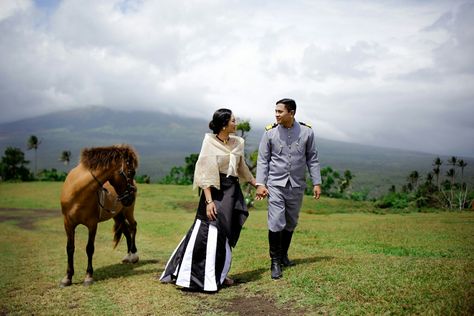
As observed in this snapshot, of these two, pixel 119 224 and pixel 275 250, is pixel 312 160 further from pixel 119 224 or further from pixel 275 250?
pixel 119 224

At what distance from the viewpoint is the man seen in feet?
20.6

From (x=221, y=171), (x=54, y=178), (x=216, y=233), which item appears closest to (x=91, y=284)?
(x=216, y=233)

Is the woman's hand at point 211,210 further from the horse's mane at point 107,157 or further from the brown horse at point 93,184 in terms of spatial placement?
the horse's mane at point 107,157

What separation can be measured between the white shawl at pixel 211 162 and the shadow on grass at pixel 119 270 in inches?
108

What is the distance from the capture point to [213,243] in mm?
6000

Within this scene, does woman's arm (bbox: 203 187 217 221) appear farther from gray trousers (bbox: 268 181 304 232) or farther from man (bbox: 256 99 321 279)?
gray trousers (bbox: 268 181 304 232)

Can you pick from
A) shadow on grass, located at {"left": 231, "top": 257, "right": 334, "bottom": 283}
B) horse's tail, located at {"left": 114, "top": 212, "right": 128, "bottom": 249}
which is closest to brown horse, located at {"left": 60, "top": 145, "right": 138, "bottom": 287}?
horse's tail, located at {"left": 114, "top": 212, "right": 128, "bottom": 249}

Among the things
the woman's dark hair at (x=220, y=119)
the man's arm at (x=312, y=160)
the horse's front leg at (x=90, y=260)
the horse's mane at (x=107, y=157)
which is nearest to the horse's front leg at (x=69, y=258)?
the horse's front leg at (x=90, y=260)

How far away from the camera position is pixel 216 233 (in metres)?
6.03

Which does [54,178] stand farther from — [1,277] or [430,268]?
[430,268]

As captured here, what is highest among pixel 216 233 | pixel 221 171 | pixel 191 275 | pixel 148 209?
pixel 221 171

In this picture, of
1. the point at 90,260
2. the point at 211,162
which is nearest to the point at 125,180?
the point at 90,260

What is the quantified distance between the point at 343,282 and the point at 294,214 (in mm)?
1250

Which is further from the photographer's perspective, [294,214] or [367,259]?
[367,259]
